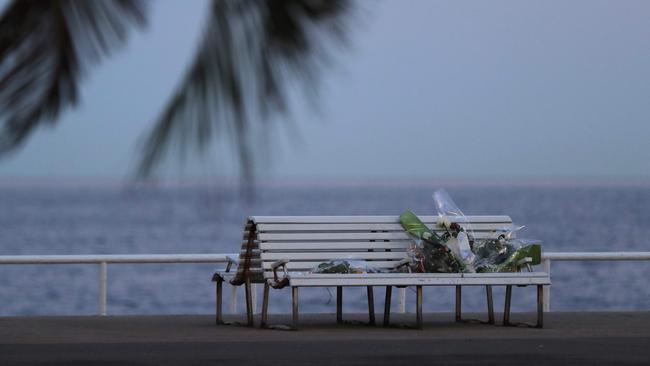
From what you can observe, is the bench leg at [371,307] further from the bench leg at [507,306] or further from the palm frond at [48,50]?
the palm frond at [48,50]

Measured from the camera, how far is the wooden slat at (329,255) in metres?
9.04

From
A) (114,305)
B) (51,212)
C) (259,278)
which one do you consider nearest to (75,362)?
(259,278)

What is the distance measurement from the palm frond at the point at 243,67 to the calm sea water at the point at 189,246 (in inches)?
6.7

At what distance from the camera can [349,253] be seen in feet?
30.8

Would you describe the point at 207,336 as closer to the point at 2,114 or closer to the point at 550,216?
the point at 2,114

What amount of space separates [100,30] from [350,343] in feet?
17.4

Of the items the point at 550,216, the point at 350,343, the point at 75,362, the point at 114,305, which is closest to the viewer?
the point at 75,362

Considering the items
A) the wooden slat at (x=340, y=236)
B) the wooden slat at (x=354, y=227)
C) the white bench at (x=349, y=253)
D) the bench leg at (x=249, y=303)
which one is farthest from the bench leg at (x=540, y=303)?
the bench leg at (x=249, y=303)

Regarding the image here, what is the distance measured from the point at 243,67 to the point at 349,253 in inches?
252

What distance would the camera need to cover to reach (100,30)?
10.0ft

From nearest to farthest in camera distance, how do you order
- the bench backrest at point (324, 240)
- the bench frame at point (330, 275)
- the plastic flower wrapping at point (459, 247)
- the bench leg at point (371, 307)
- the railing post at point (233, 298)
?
the bench frame at point (330, 275) → the bench backrest at point (324, 240) → the plastic flower wrapping at point (459, 247) → the bench leg at point (371, 307) → the railing post at point (233, 298)

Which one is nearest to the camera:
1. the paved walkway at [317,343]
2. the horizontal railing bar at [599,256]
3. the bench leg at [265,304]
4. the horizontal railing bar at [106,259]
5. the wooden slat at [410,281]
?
the paved walkway at [317,343]

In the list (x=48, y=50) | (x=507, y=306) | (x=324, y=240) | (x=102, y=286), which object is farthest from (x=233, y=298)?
(x=48, y=50)

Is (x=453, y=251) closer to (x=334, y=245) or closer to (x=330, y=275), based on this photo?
(x=334, y=245)
